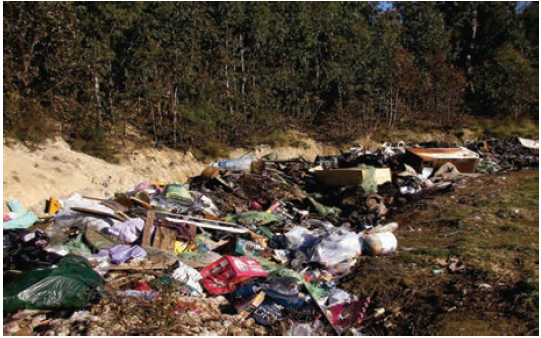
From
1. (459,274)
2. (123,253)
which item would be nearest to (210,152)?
(123,253)

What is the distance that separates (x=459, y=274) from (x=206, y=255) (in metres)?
2.93

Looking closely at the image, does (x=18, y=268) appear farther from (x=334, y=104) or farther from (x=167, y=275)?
(x=334, y=104)

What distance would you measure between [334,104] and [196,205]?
33.8ft

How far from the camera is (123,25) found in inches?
446

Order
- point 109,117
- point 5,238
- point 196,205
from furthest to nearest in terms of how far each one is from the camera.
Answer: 1. point 109,117
2. point 196,205
3. point 5,238

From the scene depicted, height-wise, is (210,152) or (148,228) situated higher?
(210,152)

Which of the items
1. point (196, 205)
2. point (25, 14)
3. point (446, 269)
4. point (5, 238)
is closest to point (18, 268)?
point (5, 238)

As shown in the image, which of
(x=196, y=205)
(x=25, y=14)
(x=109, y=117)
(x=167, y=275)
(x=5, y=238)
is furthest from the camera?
(x=109, y=117)

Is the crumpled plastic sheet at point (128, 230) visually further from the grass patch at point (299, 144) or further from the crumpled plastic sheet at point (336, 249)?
the grass patch at point (299, 144)

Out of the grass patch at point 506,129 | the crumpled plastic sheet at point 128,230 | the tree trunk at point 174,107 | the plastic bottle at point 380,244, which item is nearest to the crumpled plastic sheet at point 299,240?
the plastic bottle at point 380,244

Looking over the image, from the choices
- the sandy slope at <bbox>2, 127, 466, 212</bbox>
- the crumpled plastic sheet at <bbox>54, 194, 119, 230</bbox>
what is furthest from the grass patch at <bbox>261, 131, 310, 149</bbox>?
the crumpled plastic sheet at <bbox>54, 194, 119, 230</bbox>

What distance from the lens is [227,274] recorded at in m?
4.09

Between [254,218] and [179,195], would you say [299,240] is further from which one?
[179,195]

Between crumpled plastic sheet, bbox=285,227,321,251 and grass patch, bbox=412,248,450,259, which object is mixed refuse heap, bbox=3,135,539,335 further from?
grass patch, bbox=412,248,450,259
